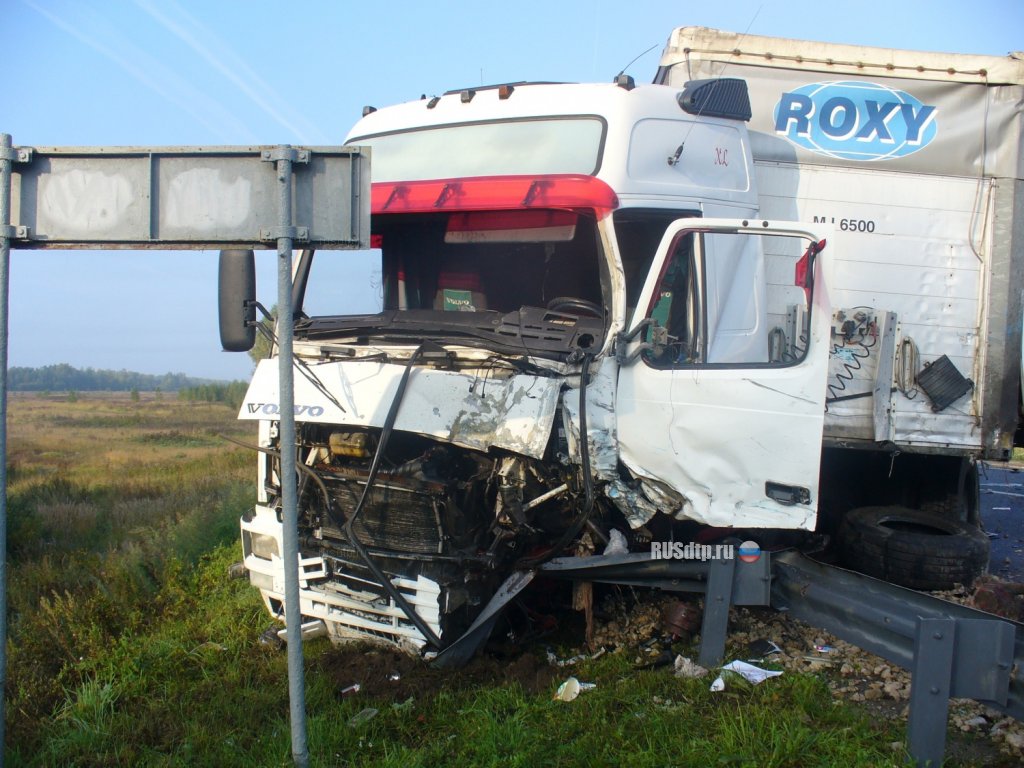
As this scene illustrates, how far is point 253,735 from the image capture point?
3697 mm

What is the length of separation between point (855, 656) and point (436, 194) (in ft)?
11.0

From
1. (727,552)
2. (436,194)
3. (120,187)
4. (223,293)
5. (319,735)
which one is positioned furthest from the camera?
(436,194)

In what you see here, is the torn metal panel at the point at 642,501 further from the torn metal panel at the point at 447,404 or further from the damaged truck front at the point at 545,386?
the torn metal panel at the point at 447,404

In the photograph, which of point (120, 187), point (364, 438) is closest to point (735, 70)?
point (364, 438)

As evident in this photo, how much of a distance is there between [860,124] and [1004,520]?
5.67 meters

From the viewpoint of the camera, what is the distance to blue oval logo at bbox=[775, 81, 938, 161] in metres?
5.46

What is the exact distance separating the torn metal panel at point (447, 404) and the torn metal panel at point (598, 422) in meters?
0.15

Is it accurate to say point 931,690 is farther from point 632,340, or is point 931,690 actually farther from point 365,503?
point 365,503

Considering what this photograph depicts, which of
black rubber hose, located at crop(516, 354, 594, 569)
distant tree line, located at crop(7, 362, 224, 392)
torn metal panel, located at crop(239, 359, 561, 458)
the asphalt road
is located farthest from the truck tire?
distant tree line, located at crop(7, 362, 224, 392)

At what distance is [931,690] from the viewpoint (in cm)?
321

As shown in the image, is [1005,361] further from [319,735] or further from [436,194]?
[319,735]

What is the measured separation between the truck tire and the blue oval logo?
2409mm

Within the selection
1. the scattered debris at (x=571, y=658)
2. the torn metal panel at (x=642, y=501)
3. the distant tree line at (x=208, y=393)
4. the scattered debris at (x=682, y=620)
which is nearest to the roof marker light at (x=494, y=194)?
the torn metal panel at (x=642, y=501)

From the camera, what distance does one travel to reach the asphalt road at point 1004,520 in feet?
22.1
